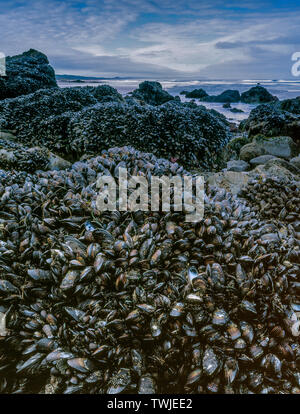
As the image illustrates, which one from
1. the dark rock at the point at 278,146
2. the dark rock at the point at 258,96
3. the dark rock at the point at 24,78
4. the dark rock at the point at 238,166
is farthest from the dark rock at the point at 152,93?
the dark rock at the point at 238,166

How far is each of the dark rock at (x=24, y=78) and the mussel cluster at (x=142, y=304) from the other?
12.5 m

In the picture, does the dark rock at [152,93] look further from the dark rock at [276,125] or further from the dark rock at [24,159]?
the dark rock at [24,159]

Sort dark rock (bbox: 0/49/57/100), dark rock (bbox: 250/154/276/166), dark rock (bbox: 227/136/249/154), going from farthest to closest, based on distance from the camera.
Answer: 1. dark rock (bbox: 0/49/57/100)
2. dark rock (bbox: 227/136/249/154)
3. dark rock (bbox: 250/154/276/166)

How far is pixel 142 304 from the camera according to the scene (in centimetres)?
192

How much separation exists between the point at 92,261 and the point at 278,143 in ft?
26.1

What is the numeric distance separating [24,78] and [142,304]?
1524 cm

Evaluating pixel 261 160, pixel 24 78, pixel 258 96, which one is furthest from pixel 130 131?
pixel 258 96

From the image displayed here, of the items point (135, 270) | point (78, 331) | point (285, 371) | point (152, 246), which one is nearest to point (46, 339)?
point (78, 331)

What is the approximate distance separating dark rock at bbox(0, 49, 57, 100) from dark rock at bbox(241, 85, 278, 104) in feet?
76.2

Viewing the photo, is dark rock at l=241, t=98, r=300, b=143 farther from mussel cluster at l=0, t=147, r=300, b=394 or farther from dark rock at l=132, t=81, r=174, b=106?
dark rock at l=132, t=81, r=174, b=106

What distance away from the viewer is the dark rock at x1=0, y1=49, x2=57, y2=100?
1204cm

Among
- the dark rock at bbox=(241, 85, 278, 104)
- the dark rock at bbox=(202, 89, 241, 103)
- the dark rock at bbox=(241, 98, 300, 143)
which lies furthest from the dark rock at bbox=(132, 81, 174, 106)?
the dark rock at bbox=(241, 98, 300, 143)

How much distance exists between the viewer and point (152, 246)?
218 centimetres
